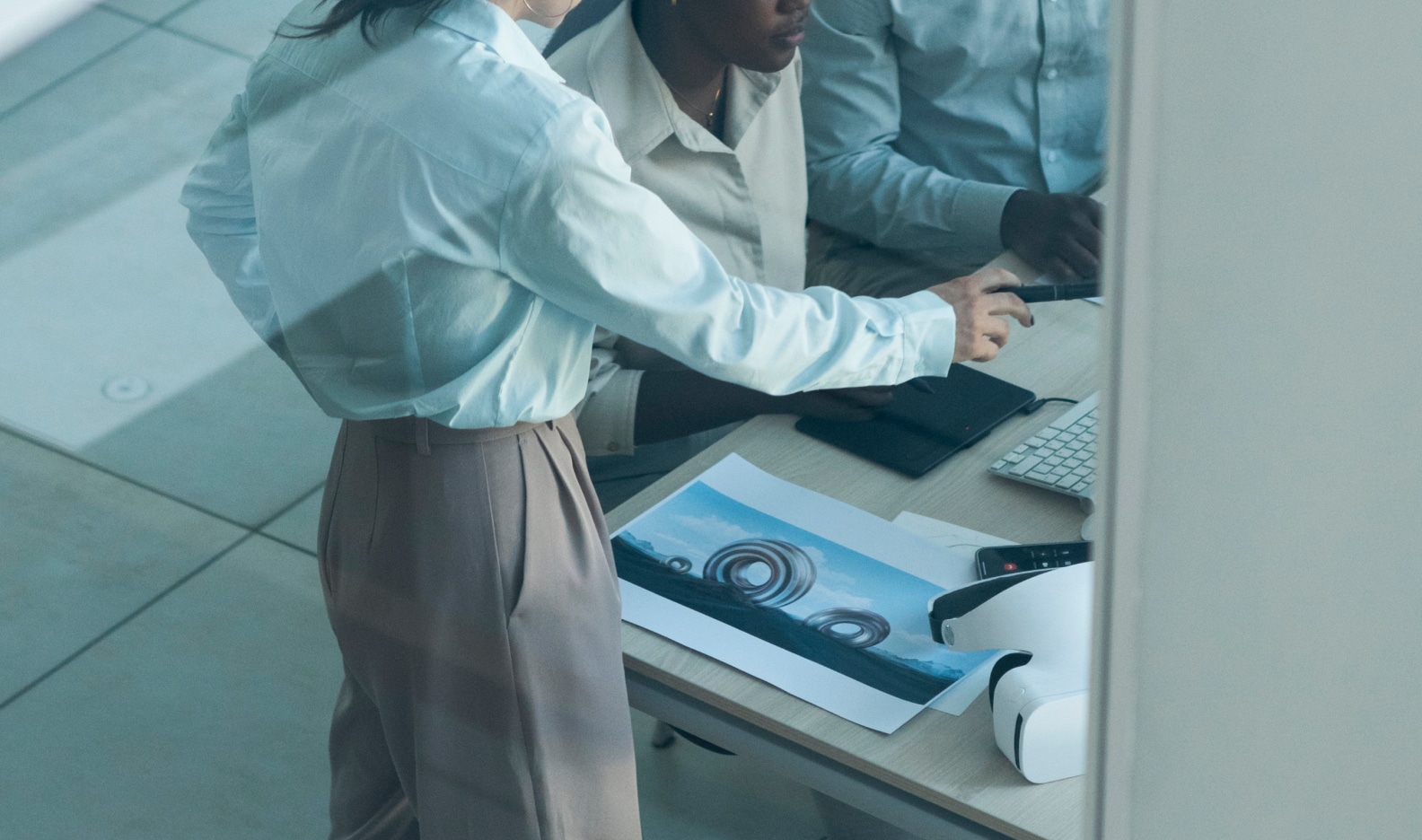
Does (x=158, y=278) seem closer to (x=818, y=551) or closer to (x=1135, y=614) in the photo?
(x=818, y=551)

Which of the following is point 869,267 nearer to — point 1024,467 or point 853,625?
point 1024,467

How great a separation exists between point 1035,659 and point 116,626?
77 cm

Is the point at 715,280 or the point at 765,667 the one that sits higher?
the point at 715,280

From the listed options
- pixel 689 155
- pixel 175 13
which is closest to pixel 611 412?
pixel 689 155

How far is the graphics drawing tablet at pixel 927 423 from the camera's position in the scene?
121 centimetres

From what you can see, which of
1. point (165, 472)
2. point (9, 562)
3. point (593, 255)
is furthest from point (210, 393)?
point (593, 255)

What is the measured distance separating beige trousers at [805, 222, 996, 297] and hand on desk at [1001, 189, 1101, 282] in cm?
12

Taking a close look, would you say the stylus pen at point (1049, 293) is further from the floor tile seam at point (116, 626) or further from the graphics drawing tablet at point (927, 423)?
the floor tile seam at point (116, 626)

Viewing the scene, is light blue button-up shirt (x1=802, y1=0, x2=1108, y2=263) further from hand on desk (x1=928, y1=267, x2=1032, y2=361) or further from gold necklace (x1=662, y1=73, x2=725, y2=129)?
hand on desk (x1=928, y1=267, x2=1032, y2=361)

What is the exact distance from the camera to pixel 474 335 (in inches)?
37.6

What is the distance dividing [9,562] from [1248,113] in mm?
1021

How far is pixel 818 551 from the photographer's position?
1098 mm

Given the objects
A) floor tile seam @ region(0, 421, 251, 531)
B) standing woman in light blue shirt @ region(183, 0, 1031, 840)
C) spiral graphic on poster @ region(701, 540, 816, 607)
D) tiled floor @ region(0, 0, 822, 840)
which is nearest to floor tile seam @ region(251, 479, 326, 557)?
tiled floor @ region(0, 0, 822, 840)

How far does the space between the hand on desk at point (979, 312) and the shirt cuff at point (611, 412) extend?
13.5 inches
